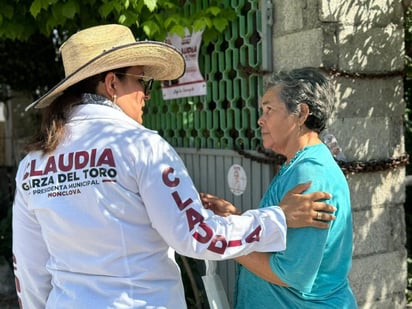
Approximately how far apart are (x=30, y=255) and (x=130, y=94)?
26.1 inches

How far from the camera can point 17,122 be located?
909 centimetres

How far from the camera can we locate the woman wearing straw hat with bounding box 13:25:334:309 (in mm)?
1712

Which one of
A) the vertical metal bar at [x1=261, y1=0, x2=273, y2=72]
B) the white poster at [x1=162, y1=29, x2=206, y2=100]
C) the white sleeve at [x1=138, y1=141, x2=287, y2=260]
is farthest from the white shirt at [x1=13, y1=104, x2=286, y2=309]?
the white poster at [x1=162, y1=29, x2=206, y2=100]

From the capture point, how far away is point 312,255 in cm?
187

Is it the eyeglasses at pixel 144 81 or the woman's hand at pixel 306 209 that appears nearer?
the woman's hand at pixel 306 209

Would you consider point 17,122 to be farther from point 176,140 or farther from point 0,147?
point 176,140

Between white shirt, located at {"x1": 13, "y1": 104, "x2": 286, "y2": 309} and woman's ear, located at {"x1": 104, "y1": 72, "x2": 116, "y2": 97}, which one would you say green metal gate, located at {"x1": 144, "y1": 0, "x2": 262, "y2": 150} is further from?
white shirt, located at {"x1": 13, "y1": 104, "x2": 286, "y2": 309}

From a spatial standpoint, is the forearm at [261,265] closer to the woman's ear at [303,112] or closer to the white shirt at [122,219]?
the white shirt at [122,219]

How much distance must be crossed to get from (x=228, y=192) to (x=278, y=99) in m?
1.70

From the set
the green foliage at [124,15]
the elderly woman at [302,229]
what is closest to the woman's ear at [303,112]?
the elderly woman at [302,229]

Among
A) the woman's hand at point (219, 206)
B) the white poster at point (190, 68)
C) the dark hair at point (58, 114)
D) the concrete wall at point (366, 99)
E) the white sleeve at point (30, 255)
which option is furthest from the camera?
the white poster at point (190, 68)

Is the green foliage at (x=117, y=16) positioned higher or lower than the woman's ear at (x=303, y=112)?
higher

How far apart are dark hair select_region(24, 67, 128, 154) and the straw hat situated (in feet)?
0.12

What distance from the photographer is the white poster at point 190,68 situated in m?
3.90
